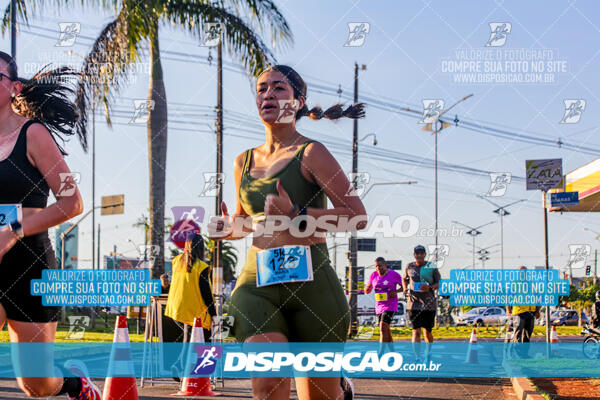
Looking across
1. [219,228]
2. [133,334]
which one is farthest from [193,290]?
[133,334]

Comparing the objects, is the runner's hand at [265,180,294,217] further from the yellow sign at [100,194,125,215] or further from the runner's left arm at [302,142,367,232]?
the yellow sign at [100,194,125,215]

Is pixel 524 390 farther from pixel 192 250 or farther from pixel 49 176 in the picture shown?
pixel 49 176

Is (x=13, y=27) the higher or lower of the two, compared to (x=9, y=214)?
higher

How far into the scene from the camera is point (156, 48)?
15.9 metres

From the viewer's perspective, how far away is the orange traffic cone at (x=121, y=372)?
6457 millimetres

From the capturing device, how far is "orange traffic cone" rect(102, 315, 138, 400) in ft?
21.2

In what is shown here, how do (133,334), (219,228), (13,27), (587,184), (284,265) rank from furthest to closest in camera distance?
(133,334)
(587,184)
(13,27)
(219,228)
(284,265)

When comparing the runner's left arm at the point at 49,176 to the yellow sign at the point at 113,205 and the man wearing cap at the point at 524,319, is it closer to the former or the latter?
the man wearing cap at the point at 524,319

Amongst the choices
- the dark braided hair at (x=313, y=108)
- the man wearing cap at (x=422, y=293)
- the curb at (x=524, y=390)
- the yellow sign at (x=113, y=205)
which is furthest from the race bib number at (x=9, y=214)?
the yellow sign at (x=113, y=205)

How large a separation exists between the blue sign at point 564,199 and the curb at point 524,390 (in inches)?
190

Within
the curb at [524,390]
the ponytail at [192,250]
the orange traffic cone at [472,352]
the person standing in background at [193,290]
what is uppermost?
the ponytail at [192,250]

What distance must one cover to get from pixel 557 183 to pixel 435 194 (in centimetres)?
2668

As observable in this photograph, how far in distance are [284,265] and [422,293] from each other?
25.2ft

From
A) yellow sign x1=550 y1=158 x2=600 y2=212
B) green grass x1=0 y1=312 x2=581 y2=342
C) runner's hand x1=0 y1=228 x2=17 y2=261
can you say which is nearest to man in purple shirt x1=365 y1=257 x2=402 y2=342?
yellow sign x1=550 y1=158 x2=600 y2=212
